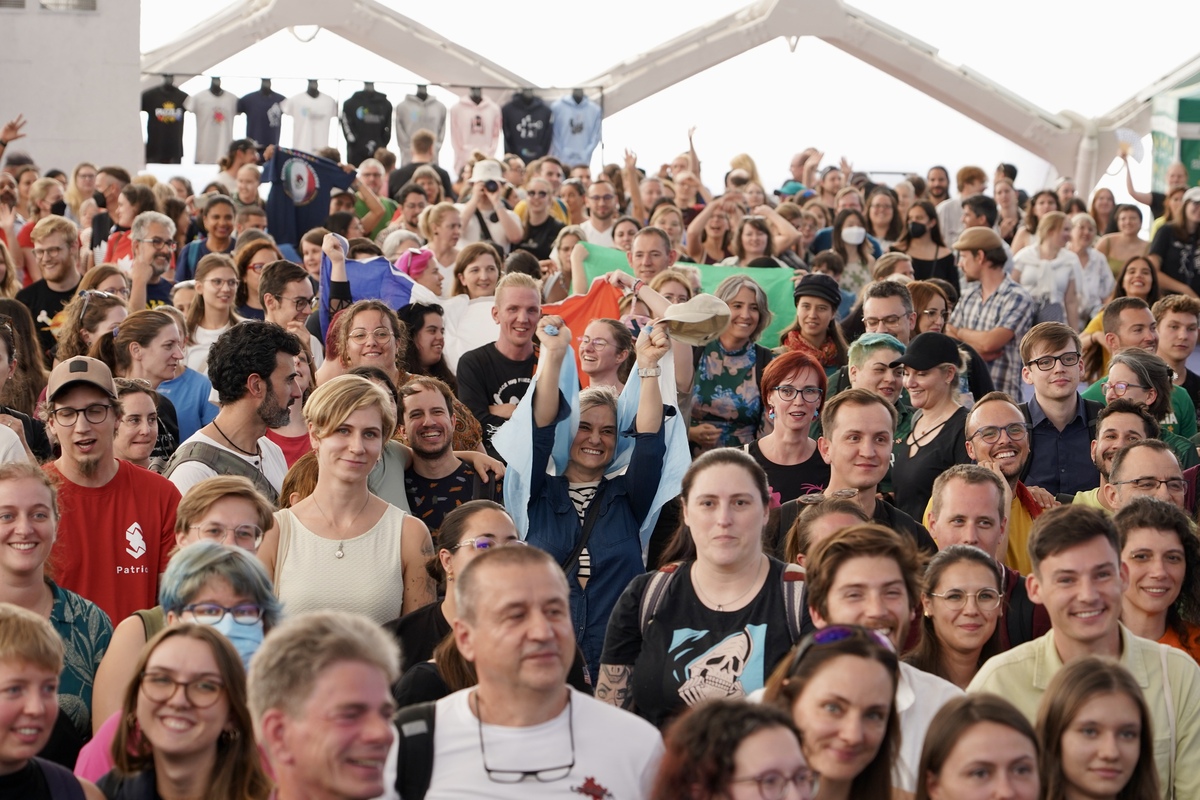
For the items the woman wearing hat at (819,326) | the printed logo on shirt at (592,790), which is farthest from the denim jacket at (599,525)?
the woman wearing hat at (819,326)

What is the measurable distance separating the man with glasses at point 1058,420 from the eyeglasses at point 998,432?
76 cm

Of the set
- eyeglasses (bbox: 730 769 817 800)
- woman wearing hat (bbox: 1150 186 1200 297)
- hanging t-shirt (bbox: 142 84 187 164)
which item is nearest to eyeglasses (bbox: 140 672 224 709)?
eyeglasses (bbox: 730 769 817 800)

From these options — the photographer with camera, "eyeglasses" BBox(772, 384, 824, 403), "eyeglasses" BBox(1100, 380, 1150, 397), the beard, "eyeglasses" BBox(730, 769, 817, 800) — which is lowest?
"eyeglasses" BBox(730, 769, 817, 800)

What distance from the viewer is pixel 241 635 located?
3670 mm

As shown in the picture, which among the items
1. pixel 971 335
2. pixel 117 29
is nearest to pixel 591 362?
pixel 971 335

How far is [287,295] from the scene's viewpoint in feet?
23.6

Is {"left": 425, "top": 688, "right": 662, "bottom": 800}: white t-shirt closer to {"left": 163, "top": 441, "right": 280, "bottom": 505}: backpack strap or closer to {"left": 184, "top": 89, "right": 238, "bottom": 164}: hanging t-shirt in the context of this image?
{"left": 163, "top": 441, "right": 280, "bottom": 505}: backpack strap

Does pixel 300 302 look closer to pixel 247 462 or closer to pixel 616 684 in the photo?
pixel 247 462

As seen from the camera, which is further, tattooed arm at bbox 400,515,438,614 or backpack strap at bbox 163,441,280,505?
backpack strap at bbox 163,441,280,505

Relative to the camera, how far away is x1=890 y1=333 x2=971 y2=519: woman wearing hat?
19.6 feet

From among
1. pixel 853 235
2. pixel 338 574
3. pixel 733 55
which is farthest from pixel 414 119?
pixel 338 574

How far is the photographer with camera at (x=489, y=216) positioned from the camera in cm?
1070

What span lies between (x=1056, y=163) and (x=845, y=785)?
61.6 ft

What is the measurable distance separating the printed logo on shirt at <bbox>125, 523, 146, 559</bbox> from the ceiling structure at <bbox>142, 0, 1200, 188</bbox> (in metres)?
14.6
